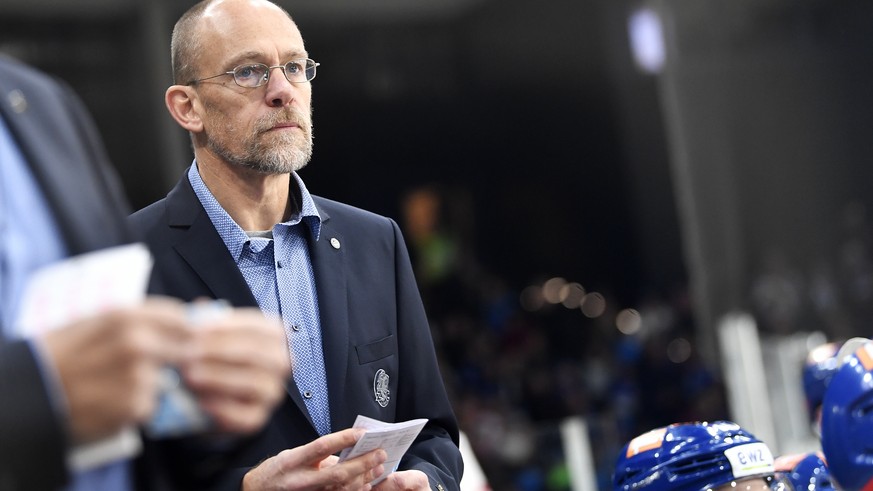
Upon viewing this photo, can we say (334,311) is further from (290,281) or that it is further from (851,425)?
(851,425)

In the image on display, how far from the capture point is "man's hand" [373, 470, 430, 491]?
196 centimetres

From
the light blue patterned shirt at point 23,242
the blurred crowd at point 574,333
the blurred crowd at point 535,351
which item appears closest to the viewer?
the light blue patterned shirt at point 23,242

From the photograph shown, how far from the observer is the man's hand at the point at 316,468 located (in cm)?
178

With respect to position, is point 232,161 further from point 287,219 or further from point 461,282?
point 461,282

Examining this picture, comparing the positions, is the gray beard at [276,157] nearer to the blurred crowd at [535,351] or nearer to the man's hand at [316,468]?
the man's hand at [316,468]

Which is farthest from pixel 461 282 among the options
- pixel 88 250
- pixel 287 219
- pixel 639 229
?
pixel 88 250

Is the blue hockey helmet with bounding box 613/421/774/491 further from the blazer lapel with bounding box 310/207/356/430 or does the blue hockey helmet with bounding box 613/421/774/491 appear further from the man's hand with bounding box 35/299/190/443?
the man's hand with bounding box 35/299/190/443

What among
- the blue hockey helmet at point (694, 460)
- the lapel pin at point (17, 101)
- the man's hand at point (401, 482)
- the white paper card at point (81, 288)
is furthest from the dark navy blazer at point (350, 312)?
the white paper card at point (81, 288)

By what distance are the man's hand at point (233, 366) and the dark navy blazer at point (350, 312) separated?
1.10 m

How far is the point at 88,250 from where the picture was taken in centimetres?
105

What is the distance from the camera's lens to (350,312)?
2232 millimetres

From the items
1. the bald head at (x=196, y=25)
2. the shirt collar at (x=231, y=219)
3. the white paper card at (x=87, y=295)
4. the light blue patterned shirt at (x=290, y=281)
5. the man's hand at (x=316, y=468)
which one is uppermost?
the bald head at (x=196, y=25)

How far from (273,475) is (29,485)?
0.98 meters

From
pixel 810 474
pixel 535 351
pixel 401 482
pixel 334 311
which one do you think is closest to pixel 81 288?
pixel 401 482
